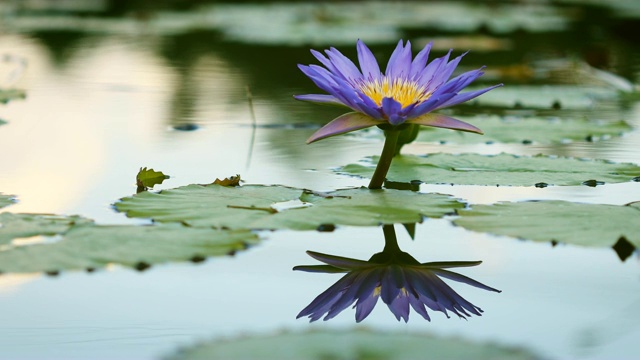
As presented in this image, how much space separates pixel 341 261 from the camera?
1.28 meters

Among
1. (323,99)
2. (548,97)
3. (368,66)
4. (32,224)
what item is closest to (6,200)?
(32,224)

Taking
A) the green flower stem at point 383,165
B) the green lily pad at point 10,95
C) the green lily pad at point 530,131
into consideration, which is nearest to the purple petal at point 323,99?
the green flower stem at point 383,165

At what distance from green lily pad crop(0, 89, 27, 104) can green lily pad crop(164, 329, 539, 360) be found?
2.08 meters

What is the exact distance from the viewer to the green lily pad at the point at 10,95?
2.80 metres

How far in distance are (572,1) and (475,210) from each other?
9520 millimetres

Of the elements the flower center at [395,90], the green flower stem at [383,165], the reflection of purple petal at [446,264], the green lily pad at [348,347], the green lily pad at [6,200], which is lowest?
the green lily pad at [348,347]

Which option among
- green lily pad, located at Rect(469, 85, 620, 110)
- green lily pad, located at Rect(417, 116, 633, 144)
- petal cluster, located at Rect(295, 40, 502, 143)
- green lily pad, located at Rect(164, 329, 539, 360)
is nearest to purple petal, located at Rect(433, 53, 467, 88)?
petal cluster, located at Rect(295, 40, 502, 143)

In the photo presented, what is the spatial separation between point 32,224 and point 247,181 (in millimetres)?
531

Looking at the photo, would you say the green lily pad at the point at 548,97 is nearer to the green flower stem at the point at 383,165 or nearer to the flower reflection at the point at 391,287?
the green flower stem at the point at 383,165

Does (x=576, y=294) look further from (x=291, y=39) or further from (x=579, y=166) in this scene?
(x=291, y=39)

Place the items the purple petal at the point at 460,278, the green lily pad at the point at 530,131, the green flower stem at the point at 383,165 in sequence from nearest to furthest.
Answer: the purple petal at the point at 460,278 → the green flower stem at the point at 383,165 → the green lily pad at the point at 530,131

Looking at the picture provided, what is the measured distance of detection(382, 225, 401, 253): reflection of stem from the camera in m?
1.35

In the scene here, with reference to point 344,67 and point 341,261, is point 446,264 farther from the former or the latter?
point 344,67

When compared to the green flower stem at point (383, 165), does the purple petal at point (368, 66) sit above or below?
above
